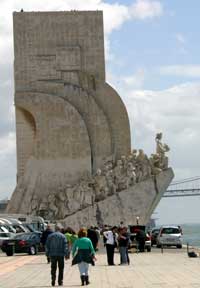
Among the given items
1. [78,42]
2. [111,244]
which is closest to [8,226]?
[111,244]

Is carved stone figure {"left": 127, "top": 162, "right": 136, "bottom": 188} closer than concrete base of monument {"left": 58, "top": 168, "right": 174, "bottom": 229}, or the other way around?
A: concrete base of monument {"left": 58, "top": 168, "right": 174, "bottom": 229}

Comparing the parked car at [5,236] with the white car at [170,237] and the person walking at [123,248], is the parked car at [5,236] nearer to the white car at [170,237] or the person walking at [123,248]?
the white car at [170,237]

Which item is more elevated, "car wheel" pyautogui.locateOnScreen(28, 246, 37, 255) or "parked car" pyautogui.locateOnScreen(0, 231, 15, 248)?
"parked car" pyautogui.locateOnScreen(0, 231, 15, 248)

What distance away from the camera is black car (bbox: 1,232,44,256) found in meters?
29.4

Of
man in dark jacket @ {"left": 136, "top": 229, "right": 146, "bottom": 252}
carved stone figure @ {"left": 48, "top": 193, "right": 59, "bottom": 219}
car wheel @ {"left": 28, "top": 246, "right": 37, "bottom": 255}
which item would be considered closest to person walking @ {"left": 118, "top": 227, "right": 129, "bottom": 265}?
man in dark jacket @ {"left": 136, "top": 229, "right": 146, "bottom": 252}

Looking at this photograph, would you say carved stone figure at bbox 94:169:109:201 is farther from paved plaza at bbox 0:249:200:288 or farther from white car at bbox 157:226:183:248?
paved plaza at bbox 0:249:200:288

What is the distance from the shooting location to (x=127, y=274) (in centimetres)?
1781

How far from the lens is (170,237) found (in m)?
35.5

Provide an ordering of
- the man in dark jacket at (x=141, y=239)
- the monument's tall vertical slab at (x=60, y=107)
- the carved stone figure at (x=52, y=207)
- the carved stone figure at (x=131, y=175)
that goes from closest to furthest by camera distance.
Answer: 1. the man in dark jacket at (x=141, y=239)
2. the carved stone figure at (x=131, y=175)
3. the carved stone figure at (x=52, y=207)
4. the monument's tall vertical slab at (x=60, y=107)

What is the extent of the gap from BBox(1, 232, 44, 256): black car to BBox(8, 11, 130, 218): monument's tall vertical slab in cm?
2076

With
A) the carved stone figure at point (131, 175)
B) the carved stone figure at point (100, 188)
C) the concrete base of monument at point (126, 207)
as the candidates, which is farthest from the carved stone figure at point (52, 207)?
the carved stone figure at point (131, 175)

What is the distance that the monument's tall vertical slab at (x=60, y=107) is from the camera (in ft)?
171

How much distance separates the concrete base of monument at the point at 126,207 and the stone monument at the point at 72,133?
2.3 inches

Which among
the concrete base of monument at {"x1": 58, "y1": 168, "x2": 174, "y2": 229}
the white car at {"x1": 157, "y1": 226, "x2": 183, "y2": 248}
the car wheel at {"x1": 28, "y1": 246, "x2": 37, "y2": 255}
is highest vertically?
the concrete base of monument at {"x1": 58, "y1": 168, "x2": 174, "y2": 229}
